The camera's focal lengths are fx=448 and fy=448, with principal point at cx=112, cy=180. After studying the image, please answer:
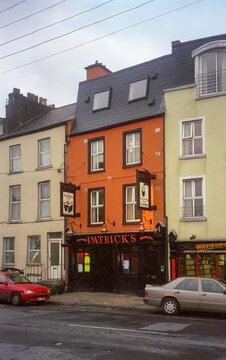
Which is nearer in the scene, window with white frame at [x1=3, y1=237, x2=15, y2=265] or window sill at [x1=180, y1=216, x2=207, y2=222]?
window sill at [x1=180, y1=216, x2=207, y2=222]

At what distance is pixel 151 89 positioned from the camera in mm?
24109

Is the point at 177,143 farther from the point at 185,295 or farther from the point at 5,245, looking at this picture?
the point at 5,245

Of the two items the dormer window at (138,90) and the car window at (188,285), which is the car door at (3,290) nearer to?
the car window at (188,285)

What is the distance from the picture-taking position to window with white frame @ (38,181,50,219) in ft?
88.6

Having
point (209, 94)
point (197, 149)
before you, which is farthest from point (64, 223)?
point (209, 94)

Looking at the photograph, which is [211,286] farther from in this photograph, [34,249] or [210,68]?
[34,249]

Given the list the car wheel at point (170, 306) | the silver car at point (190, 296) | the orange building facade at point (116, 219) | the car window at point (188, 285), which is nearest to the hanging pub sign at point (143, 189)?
the orange building facade at point (116, 219)

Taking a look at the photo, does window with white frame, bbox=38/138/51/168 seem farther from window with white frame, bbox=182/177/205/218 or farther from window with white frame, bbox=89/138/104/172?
window with white frame, bbox=182/177/205/218

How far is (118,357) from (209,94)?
15.1m

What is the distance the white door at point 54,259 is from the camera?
25.9m

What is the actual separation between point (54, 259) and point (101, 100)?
9714 mm

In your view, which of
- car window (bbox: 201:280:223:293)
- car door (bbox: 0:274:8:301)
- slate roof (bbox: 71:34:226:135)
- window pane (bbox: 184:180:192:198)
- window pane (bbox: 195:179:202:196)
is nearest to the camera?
car window (bbox: 201:280:223:293)

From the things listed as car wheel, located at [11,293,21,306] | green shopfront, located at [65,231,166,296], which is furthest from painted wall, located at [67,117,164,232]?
car wheel, located at [11,293,21,306]

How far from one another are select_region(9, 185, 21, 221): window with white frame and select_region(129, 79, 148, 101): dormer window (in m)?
9.50
